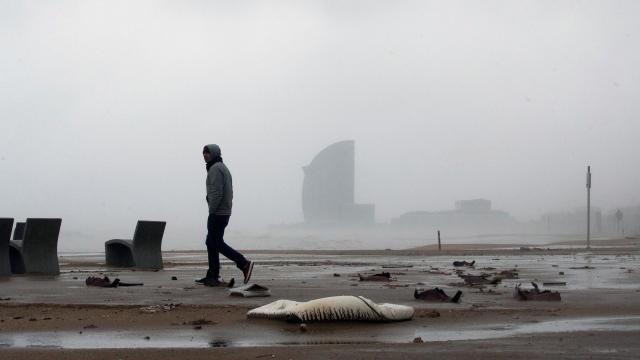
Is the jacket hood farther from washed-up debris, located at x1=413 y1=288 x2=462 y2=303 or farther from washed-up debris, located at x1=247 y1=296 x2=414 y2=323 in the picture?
washed-up debris, located at x1=247 y1=296 x2=414 y2=323

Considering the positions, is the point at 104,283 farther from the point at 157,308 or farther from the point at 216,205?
the point at 157,308

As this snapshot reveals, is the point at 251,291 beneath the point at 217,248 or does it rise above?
beneath

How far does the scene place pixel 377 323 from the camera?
7438mm

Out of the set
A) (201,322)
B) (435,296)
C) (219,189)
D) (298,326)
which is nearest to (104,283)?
(219,189)

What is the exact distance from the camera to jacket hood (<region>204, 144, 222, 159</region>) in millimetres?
12584

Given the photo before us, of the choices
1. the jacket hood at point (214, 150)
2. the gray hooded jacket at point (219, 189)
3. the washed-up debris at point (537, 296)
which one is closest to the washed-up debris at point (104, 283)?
the gray hooded jacket at point (219, 189)

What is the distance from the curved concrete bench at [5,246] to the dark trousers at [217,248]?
3427 millimetres

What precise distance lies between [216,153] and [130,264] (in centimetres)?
581

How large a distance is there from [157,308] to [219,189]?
383 cm

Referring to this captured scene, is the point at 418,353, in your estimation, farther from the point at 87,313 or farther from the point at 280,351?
the point at 87,313

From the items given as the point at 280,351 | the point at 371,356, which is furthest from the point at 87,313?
the point at 371,356

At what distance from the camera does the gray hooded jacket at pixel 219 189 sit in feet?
40.7

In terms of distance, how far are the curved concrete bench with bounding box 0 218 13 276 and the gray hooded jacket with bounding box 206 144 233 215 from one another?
3420 mm

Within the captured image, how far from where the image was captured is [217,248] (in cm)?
1230
